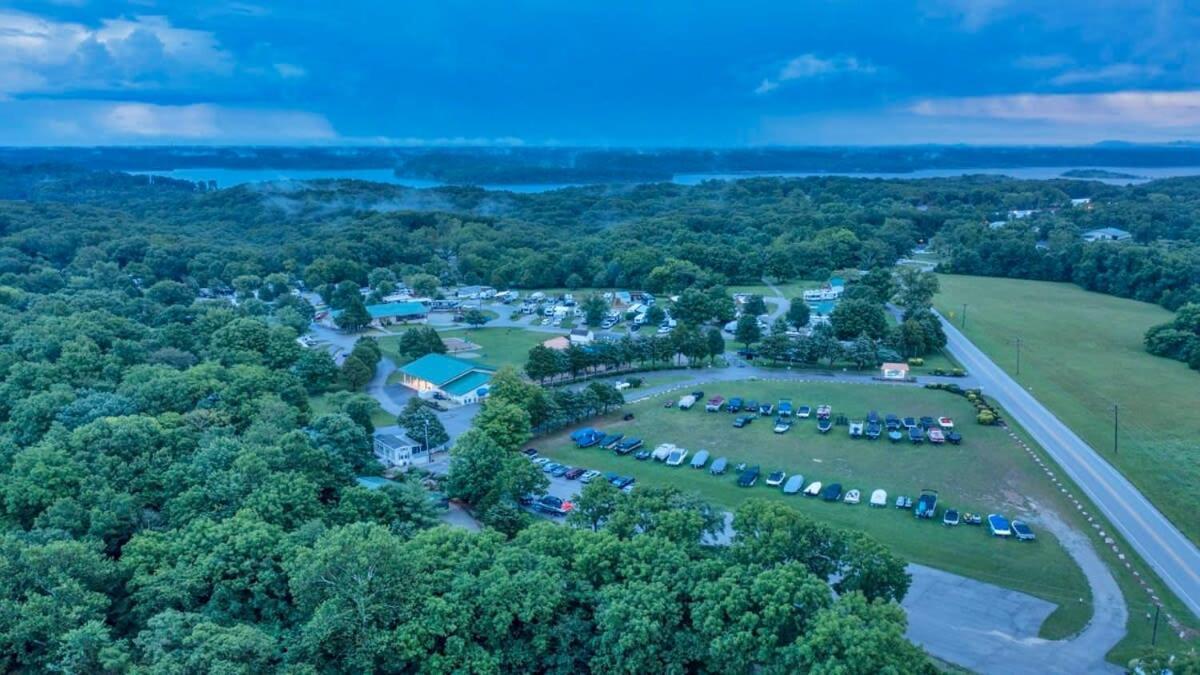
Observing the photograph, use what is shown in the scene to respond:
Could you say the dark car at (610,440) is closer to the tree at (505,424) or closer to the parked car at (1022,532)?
the tree at (505,424)

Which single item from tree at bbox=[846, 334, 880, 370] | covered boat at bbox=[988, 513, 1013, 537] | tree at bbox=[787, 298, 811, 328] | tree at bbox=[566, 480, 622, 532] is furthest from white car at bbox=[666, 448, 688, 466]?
tree at bbox=[787, 298, 811, 328]

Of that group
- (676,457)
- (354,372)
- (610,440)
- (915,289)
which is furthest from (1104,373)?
(354,372)

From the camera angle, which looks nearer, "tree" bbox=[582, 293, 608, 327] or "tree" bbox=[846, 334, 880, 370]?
"tree" bbox=[846, 334, 880, 370]

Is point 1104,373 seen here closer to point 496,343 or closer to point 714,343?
point 714,343

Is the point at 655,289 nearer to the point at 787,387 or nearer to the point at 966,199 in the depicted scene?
the point at 787,387

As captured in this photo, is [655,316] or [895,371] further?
[655,316]

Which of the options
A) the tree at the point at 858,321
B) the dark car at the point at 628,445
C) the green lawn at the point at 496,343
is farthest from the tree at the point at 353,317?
the tree at the point at 858,321

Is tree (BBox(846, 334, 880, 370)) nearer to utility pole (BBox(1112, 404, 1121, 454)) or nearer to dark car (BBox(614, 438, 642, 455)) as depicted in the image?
utility pole (BBox(1112, 404, 1121, 454))
